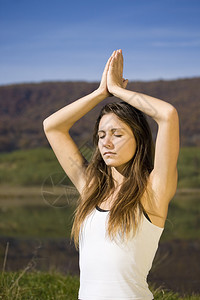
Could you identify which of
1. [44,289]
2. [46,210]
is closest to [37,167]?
[46,210]

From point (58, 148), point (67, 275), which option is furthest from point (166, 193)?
point (67, 275)

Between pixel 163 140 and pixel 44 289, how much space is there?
269 centimetres

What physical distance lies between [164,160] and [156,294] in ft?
7.39

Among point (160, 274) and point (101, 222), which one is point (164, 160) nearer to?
point (101, 222)

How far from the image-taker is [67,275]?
14.9 ft

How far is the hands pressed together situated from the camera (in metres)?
1.84

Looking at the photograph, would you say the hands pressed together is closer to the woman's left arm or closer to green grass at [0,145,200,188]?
the woman's left arm

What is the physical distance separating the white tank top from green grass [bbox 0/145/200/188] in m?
40.3

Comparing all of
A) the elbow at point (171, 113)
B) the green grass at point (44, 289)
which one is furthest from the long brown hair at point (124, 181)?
the green grass at point (44, 289)

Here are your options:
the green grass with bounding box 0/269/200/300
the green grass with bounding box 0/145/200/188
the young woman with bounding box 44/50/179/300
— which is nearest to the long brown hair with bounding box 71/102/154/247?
the young woman with bounding box 44/50/179/300

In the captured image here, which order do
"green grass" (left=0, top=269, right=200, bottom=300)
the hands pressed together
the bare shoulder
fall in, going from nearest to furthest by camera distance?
the bare shoulder
the hands pressed together
"green grass" (left=0, top=269, right=200, bottom=300)

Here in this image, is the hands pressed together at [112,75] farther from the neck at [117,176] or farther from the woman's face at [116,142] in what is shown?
the neck at [117,176]

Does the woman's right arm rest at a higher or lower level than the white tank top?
higher

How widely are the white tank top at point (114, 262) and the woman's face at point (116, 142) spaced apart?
22 centimetres
